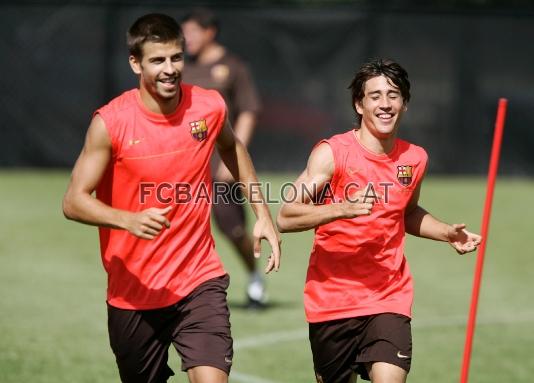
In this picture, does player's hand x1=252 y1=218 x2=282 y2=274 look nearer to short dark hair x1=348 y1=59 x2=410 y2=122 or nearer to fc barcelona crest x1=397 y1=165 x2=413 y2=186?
fc barcelona crest x1=397 y1=165 x2=413 y2=186

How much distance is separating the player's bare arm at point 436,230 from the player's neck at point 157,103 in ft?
4.61

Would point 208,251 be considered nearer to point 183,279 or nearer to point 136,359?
point 183,279

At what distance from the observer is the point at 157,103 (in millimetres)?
6277

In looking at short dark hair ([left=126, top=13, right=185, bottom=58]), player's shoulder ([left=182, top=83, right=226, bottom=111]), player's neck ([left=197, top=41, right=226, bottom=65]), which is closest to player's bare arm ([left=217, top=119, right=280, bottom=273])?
player's shoulder ([left=182, top=83, right=226, bottom=111])

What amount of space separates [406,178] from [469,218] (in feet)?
35.2

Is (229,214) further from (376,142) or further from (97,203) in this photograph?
(97,203)

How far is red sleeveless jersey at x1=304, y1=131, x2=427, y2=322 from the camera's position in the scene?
6355 mm

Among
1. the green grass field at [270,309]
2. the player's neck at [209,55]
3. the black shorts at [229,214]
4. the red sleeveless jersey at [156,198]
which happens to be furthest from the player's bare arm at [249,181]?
the player's neck at [209,55]

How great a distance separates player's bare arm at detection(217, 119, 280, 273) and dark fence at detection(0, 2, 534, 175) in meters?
13.7

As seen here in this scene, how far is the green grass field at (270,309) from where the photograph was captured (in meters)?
8.73

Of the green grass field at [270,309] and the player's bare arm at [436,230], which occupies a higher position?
the player's bare arm at [436,230]

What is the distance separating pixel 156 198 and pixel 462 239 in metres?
1.68

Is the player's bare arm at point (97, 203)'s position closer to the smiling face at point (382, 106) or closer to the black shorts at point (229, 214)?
the smiling face at point (382, 106)

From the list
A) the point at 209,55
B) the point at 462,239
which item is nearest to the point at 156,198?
the point at 462,239
